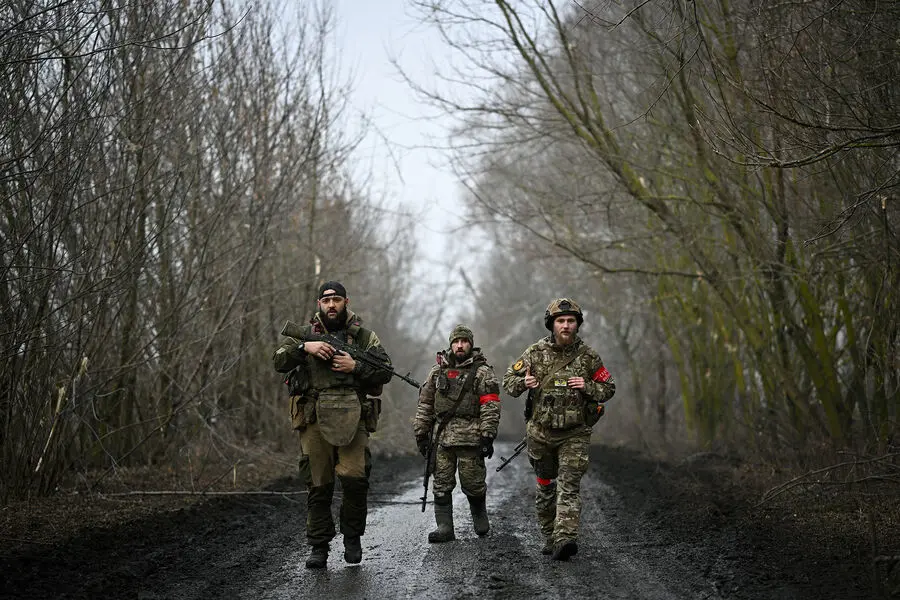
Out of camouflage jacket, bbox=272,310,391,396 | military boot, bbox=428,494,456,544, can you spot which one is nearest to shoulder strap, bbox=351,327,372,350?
camouflage jacket, bbox=272,310,391,396

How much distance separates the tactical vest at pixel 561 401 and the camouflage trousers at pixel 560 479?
0.17 meters

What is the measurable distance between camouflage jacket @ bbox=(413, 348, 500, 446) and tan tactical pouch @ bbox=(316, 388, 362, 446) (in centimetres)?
155

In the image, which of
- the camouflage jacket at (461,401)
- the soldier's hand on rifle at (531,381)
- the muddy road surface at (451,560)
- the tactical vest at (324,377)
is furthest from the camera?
the camouflage jacket at (461,401)

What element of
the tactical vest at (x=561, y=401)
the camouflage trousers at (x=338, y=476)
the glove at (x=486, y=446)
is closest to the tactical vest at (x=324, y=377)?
the camouflage trousers at (x=338, y=476)

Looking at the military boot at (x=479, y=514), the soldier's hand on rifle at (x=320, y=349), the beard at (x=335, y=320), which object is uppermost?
the beard at (x=335, y=320)

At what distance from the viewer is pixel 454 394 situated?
880 cm

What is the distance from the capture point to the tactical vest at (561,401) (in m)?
7.46

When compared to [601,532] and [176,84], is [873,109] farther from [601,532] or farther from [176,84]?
[176,84]

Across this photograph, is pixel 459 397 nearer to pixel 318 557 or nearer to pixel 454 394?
pixel 454 394

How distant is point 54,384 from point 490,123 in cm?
857

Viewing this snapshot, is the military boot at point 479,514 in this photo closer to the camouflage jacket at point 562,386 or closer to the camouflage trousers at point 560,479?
the camouflage trousers at point 560,479

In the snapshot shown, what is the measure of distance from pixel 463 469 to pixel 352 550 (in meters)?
1.88

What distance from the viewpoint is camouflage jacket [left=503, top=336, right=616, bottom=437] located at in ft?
24.6

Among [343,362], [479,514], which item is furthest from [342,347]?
[479,514]
